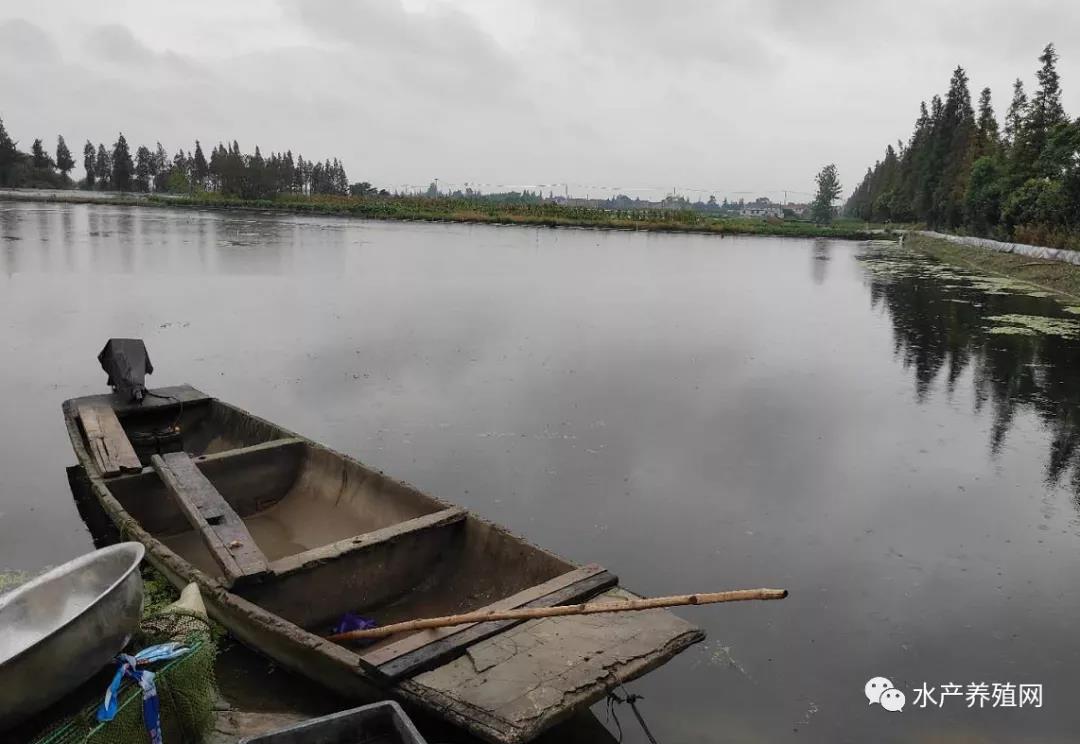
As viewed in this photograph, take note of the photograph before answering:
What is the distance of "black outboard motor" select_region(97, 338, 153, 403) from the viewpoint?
26.9 ft

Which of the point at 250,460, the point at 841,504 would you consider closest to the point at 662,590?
the point at 841,504

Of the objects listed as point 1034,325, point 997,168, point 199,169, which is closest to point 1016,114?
point 997,168

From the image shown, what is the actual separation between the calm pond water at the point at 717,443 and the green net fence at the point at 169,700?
227cm

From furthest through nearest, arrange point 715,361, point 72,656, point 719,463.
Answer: point 715,361, point 719,463, point 72,656

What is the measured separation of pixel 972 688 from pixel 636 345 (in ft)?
32.8

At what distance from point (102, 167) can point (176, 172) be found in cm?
1017

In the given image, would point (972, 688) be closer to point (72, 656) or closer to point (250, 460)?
point (72, 656)

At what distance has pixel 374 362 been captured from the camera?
482 inches

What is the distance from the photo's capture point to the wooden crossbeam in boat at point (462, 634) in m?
3.67

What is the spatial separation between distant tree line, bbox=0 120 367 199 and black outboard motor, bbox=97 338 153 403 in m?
75.5

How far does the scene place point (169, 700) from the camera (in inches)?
134

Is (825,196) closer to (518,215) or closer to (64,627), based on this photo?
(518,215)

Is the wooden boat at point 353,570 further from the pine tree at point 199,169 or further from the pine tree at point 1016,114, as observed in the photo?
the pine tree at point 199,169

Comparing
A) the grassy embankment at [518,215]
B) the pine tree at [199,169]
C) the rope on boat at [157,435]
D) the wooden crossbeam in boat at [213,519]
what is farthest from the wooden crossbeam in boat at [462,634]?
the pine tree at [199,169]
